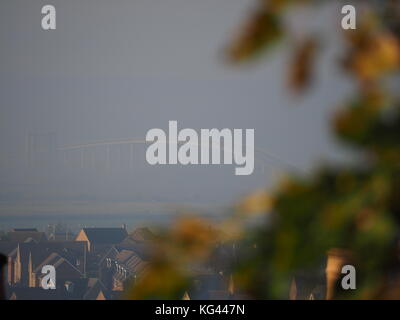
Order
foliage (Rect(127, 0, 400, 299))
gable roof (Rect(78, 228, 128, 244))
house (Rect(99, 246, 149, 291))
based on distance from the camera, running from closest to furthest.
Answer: foliage (Rect(127, 0, 400, 299)) < house (Rect(99, 246, 149, 291)) < gable roof (Rect(78, 228, 128, 244))

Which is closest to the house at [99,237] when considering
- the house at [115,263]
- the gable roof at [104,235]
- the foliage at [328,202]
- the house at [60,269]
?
the gable roof at [104,235]

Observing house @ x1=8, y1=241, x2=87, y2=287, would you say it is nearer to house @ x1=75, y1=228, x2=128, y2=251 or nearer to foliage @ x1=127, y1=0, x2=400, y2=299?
house @ x1=75, y1=228, x2=128, y2=251

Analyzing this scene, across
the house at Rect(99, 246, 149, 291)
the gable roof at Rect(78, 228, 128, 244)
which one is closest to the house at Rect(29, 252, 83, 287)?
the house at Rect(99, 246, 149, 291)

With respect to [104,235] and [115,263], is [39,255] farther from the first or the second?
[104,235]

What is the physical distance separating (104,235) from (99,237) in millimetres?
909

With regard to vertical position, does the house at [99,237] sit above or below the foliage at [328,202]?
below

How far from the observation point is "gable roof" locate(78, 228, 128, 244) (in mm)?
21953

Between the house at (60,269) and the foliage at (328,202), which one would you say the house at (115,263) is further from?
the foliage at (328,202)

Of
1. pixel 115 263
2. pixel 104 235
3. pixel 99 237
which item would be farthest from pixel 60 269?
pixel 115 263

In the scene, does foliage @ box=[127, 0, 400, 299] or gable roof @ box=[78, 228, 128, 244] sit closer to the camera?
foliage @ box=[127, 0, 400, 299]

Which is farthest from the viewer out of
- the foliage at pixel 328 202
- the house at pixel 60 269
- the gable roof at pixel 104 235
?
the gable roof at pixel 104 235

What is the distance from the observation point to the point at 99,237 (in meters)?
23.6

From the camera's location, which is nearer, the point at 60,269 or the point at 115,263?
the point at 115,263

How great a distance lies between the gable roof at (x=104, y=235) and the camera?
864 inches
